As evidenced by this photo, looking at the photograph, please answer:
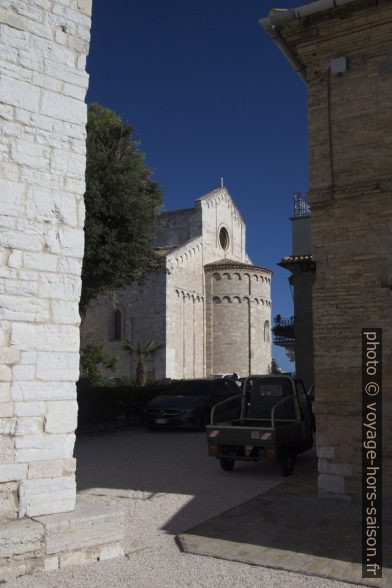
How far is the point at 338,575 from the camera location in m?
4.97

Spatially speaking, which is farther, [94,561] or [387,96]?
[387,96]

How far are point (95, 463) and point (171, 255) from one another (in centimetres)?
2175

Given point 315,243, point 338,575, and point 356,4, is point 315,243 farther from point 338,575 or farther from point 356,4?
point 338,575

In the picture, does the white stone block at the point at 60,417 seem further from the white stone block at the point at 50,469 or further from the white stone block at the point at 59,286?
the white stone block at the point at 59,286

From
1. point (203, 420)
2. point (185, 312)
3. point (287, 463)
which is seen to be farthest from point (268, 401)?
point (185, 312)

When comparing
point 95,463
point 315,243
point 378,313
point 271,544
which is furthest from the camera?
point 95,463

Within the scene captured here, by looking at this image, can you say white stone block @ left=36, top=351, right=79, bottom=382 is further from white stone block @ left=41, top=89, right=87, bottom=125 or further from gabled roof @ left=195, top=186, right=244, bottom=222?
gabled roof @ left=195, top=186, right=244, bottom=222

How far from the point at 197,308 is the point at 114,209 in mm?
18705

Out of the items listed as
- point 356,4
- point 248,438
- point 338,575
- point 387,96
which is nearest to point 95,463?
point 248,438

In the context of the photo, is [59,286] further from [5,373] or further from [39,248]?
[5,373]

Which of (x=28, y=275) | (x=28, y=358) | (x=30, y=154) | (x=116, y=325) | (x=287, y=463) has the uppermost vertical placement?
(x=116, y=325)

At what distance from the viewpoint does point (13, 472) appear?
4852 millimetres

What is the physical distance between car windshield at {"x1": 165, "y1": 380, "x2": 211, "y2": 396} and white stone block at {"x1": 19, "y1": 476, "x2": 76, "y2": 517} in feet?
40.4

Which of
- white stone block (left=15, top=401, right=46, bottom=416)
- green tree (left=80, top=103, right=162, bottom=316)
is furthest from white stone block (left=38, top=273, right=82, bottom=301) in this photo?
green tree (left=80, top=103, right=162, bottom=316)
